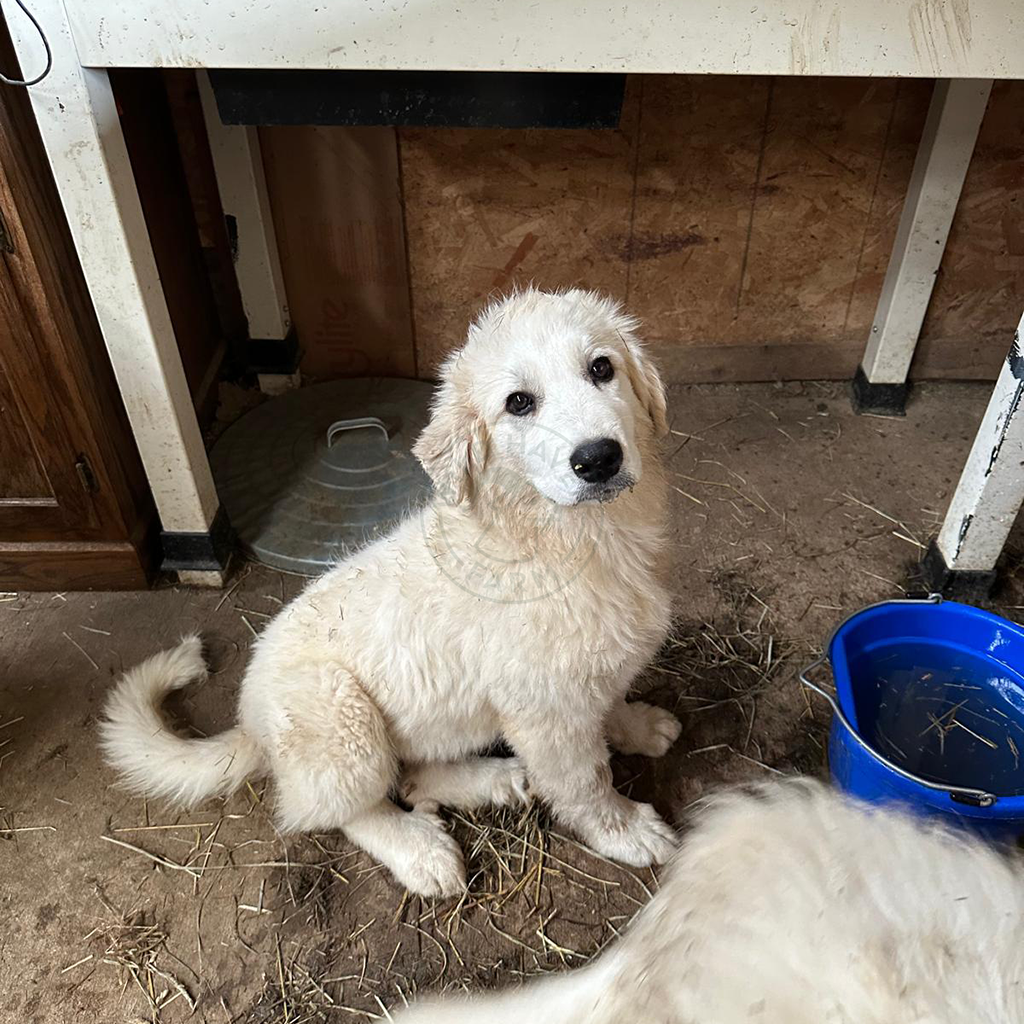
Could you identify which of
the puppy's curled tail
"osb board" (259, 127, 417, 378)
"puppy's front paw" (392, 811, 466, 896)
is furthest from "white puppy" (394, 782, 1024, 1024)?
"osb board" (259, 127, 417, 378)

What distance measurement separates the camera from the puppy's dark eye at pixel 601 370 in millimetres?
1555

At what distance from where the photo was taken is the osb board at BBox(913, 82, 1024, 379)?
2.97 metres

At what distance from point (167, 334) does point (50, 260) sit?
326 millimetres

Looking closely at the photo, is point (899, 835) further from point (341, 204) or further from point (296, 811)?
point (341, 204)

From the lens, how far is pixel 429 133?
298 centimetres

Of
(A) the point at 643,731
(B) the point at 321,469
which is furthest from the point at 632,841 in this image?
(B) the point at 321,469

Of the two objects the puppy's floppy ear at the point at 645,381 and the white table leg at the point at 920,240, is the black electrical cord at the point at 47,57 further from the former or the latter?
the white table leg at the point at 920,240

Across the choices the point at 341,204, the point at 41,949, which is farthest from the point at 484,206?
the point at 41,949

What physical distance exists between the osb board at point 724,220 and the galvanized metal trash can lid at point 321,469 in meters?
0.41

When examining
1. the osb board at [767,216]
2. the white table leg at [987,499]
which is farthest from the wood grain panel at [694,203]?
the white table leg at [987,499]

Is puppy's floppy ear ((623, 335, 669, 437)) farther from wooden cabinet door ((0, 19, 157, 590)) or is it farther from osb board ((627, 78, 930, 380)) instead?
osb board ((627, 78, 930, 380))

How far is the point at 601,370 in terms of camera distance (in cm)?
157

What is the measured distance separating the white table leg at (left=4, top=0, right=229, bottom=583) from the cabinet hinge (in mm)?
153

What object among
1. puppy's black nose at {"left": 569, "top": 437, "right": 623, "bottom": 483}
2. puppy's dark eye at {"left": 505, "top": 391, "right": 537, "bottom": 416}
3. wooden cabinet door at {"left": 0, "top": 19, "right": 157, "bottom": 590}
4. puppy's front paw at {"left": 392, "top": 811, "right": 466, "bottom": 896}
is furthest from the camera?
wooden cabinet door at {"left": 0, "top": 19, "right": 157, "bottom": 590}
